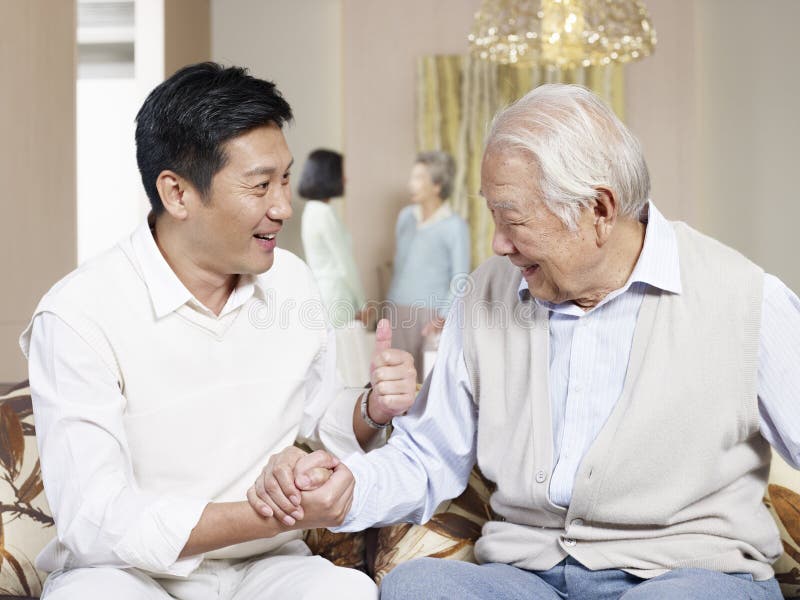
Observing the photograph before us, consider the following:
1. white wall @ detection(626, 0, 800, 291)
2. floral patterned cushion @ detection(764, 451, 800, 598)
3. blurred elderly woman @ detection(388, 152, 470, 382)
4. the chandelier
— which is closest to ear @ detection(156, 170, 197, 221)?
floral patterned cushion @ detection(764, 451, 800, 598)

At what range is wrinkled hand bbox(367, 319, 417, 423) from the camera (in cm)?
173

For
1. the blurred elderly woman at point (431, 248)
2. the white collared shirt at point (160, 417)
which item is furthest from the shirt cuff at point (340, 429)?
the blurred elderly woman at point (431, 248)

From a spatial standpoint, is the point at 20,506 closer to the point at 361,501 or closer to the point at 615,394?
the point at 361,501

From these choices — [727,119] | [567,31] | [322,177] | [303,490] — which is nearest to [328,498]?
[303,490]

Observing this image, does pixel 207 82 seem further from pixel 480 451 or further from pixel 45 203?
pixel 45 203

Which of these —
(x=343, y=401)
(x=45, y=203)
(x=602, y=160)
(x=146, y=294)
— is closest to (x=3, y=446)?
(x=146, y=294)

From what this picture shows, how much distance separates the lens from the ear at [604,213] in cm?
155

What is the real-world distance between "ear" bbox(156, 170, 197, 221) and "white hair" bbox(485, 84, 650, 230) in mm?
550

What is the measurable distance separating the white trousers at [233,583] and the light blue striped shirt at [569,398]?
0.41 feet

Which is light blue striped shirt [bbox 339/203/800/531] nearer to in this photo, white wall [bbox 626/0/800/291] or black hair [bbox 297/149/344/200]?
black hair [bbox 297/149/344/200]

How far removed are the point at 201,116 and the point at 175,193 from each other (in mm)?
154

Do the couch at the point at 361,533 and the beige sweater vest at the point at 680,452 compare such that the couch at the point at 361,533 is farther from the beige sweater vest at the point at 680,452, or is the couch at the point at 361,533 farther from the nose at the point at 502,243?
the nose at the point at 502,243

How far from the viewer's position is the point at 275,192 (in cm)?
168

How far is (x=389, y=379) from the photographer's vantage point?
5.68 ft
